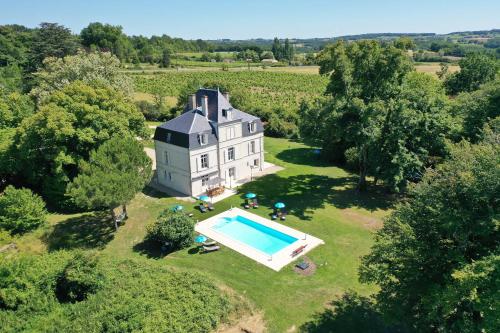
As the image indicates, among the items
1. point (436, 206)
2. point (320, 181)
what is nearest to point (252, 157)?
point (320, 181)

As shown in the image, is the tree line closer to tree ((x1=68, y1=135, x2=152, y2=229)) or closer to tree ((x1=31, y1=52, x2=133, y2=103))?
tree ((x1=68, y1=135, x2=152, y2=229))

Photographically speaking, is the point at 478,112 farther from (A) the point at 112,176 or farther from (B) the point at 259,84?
(B) the point at 259,84

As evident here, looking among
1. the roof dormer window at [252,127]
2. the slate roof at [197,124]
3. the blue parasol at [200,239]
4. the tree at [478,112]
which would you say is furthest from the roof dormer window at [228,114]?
the tree at [478,112]

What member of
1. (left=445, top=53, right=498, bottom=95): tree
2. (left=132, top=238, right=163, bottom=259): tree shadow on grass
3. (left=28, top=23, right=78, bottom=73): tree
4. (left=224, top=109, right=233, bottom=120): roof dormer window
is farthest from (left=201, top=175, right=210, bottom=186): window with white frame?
(left=445, top=53, right=498, bottom=95): tree

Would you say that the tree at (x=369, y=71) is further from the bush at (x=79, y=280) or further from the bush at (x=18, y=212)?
the bush at (x=18, y=212)

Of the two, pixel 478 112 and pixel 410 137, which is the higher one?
pixel 478 112

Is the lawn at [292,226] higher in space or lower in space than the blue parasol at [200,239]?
lower

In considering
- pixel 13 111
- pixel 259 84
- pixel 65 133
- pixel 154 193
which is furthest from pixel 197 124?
pixel 259 84
